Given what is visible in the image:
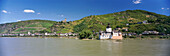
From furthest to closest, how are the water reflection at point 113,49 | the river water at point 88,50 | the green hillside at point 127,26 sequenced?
the green hillside at point 127,26 < the water reflection at point 113,49 < the river water at point 88,50

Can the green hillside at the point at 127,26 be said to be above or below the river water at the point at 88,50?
above

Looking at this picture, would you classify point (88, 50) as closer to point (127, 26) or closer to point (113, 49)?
point (113, 49)

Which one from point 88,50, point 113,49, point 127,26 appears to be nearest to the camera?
point 88,50

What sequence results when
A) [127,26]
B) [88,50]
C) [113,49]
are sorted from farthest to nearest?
[127,26] → [113,49] → [88,50]

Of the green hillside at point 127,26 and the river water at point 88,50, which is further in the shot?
the green hillside at point 127,26

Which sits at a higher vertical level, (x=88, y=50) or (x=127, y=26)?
(x=127, y=26)

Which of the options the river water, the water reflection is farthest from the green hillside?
the river water

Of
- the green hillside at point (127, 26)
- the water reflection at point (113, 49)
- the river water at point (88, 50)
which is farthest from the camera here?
the green hillside at point (127, 26)

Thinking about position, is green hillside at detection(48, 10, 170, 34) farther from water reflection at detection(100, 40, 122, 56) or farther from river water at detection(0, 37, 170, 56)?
river water at detection(0, 37, 170, 56)

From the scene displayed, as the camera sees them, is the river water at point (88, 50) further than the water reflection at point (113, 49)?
No

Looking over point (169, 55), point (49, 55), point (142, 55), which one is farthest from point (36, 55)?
point (169, 55)

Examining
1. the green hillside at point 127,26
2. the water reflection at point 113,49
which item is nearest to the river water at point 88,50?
the water reflection at point 113,49

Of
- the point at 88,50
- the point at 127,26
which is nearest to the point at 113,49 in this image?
the point at 88,50

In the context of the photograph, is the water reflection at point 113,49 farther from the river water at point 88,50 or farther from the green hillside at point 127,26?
the green hillside at point 127,26
